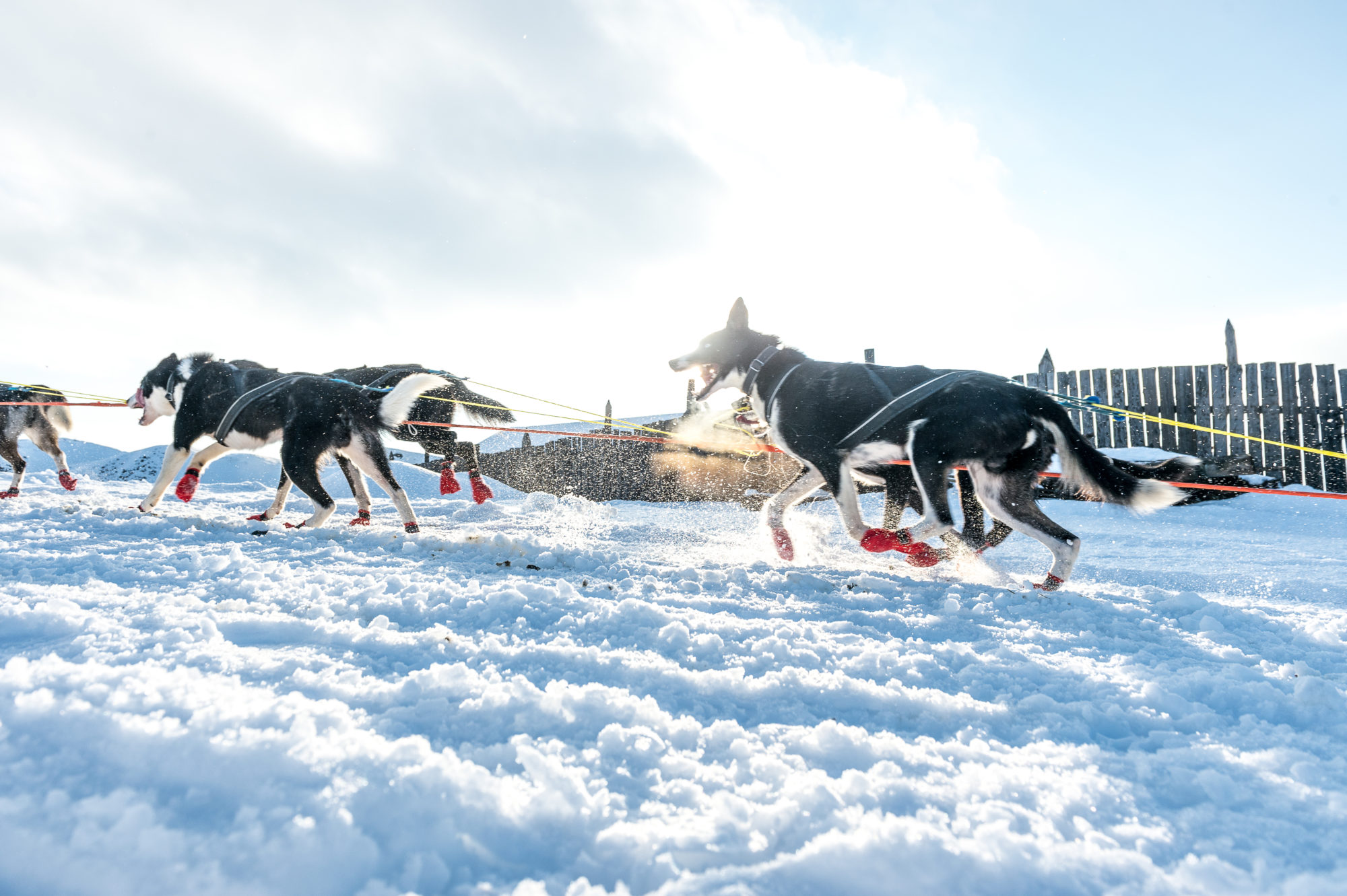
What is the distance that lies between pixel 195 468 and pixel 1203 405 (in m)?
11.7

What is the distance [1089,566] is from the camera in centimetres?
425

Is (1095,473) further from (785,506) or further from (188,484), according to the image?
(188,484)

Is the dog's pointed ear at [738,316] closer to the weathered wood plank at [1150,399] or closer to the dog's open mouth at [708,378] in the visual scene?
the dog's open mouth at [708,378]

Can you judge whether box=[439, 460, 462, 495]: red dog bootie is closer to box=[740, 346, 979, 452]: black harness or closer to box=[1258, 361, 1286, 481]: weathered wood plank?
box=[740, 346, 979, 452]: black harness

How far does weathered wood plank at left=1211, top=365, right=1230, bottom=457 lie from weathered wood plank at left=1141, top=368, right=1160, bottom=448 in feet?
1.99

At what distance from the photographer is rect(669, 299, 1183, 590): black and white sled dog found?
3143 millimetres

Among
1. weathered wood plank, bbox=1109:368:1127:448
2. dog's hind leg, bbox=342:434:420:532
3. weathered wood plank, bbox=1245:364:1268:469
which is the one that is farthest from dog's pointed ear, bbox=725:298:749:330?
weathered wood plank, bbox=1245:364:1268:469

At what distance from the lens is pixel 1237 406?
340 inches

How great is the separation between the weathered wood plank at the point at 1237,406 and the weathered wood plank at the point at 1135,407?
3.20 feet

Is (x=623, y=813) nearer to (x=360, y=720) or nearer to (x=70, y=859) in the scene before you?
(x=360, y=720)

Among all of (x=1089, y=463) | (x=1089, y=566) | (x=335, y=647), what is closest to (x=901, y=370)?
(x=1089, y=463)

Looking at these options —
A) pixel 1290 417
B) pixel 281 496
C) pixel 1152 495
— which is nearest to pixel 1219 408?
pixel 1290 417

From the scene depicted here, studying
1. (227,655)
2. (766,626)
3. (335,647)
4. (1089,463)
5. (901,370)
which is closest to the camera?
(227,655)

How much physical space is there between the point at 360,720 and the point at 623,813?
56 cm
